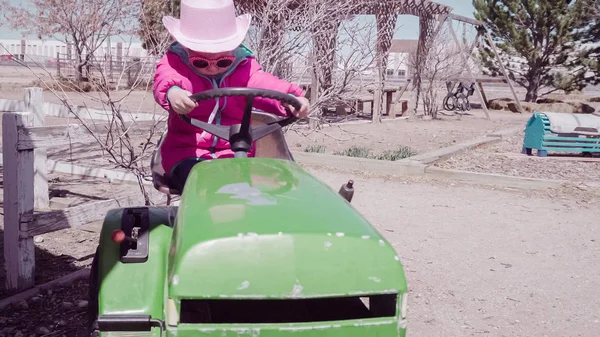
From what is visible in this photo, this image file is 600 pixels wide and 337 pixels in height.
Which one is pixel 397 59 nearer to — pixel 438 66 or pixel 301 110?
pixel 438 66

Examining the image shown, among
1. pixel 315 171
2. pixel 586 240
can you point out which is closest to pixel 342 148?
pixel 315 171

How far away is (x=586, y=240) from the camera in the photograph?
524 cm

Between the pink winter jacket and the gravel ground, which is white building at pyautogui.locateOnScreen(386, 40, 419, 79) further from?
the pink winter jacket

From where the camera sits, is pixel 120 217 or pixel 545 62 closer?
pixel 120 217

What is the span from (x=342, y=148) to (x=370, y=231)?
8287 millimetres

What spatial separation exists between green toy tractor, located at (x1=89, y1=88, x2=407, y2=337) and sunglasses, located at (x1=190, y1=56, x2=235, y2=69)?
0.84m

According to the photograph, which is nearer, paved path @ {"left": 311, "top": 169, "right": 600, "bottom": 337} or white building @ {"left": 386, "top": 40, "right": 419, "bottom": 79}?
paved path @ {"left": 311, "top": 169, "right": 600, "bottom": 337}

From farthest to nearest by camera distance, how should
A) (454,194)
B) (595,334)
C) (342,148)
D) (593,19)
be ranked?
(593,19), (342,148), (454,194), (595,334)

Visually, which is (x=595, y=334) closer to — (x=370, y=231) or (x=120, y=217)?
(x=370, y=231)

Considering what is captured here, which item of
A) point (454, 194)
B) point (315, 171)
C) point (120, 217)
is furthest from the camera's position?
point (315, 171)

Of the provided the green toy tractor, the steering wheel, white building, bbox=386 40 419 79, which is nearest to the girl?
the steering wheel

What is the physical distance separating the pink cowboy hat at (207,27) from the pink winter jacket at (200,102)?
5.2 inches

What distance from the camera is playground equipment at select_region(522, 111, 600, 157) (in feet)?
32.1

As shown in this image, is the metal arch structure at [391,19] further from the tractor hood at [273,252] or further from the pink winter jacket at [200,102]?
the tractor hood at [273,252]
